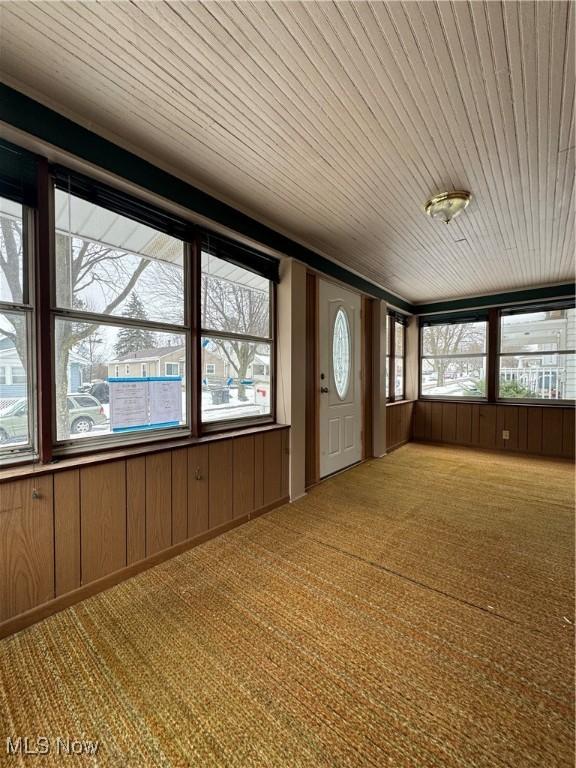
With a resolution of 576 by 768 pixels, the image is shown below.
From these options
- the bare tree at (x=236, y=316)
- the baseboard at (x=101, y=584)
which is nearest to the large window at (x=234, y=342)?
the bare tree at (x=236, y=316)

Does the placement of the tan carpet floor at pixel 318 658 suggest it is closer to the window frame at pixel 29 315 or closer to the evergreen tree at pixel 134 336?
the window frame at pixel 29 315

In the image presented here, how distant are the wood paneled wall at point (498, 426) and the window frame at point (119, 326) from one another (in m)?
4.86

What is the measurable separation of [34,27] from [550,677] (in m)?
3.36

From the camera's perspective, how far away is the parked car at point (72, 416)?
5.44 feet

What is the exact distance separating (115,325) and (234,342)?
101 centimetres

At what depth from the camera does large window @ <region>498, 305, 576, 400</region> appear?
15.9 feet

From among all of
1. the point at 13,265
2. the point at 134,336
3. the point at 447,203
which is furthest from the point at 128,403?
the point at 447,203

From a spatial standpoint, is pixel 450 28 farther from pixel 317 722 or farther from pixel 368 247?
pixel 317 722

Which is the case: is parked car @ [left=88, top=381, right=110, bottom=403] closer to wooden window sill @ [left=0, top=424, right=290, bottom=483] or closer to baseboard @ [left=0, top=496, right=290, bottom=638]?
wooden window sill @ [left=0, top=424, right=290, bottom=483]

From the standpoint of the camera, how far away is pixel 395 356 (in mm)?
5809

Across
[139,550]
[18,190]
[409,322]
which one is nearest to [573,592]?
[139,550]

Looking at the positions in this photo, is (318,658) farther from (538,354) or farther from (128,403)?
(538,354)

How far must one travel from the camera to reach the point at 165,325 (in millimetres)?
2297

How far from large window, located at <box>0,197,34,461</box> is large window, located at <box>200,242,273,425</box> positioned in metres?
1.11
